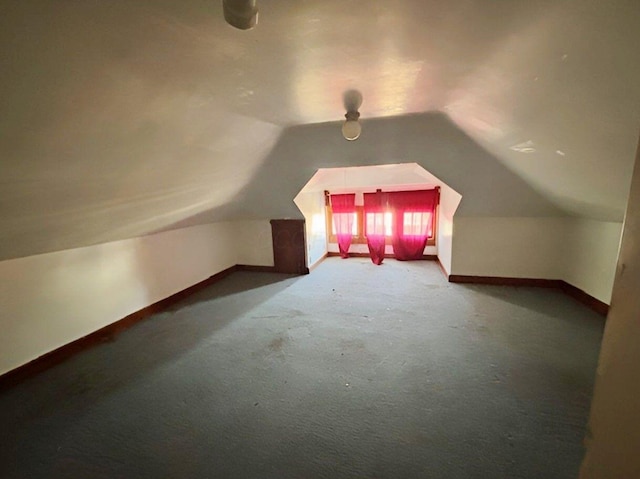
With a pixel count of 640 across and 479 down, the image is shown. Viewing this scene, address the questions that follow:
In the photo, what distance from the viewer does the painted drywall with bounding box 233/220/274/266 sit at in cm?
454

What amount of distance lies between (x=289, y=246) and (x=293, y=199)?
0.94 m

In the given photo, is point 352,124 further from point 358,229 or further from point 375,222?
point 358,229

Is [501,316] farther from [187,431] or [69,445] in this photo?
[69,445]

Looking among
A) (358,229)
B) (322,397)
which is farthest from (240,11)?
(358,229)

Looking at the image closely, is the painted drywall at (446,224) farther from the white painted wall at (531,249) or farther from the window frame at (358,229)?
the window frame at (358,229)

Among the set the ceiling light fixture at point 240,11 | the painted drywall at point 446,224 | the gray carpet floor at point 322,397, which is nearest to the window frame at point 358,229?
the painted drywall at point 446,224

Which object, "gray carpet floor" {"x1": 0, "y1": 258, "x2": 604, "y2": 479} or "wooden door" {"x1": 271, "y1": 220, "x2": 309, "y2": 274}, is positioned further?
"wooden door" {"x1": 271, "y1": 220, "x2": 309, "y2": 274}

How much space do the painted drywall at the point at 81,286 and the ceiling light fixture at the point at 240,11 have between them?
2.56 m

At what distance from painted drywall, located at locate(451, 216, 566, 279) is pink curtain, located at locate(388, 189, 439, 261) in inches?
46.6

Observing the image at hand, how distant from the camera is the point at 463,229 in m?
3.64

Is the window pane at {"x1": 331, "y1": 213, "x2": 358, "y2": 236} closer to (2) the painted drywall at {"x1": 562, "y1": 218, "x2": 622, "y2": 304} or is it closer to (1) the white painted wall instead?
(1) the white painted wall

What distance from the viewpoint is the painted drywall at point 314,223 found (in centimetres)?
431

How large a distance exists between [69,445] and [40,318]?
4.01ft

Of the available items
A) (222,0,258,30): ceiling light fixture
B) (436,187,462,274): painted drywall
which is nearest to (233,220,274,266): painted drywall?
(436,187,462,274): painted drywall
